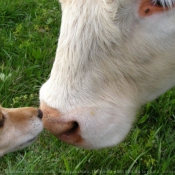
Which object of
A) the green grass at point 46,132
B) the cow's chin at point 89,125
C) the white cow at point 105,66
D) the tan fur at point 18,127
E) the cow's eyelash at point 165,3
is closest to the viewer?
the cow's eyelash at point 165,3

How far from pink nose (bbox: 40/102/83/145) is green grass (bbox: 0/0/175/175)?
584 millimetres

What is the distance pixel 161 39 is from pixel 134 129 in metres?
1.46

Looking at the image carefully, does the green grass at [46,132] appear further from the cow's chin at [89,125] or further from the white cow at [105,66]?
the white cow at [105,66]

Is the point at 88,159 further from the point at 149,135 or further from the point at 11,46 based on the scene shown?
the point at 11,46

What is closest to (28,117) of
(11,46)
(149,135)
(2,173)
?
(2,173)

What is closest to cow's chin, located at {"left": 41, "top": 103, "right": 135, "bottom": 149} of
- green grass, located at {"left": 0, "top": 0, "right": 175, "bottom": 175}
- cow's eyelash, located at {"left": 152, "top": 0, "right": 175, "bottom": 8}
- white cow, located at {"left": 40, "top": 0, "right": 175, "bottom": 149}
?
white cow, located at {"left": 40, "top": 0, "right": 175, "bottom": 149}

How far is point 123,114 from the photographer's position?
2494 millimetres

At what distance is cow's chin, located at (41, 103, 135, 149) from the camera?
237 centimetres

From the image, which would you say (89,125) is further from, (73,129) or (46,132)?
→ (46,132)

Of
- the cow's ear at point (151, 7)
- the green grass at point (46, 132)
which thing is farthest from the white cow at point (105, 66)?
the green grass at point (46, 132)

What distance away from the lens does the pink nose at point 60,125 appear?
237cm

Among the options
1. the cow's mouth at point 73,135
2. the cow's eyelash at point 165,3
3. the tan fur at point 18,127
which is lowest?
the tan fur at point 18,127

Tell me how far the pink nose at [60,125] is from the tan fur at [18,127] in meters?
0.55

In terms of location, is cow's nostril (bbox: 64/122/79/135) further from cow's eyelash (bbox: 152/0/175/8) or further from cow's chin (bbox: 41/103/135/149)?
cow's eyelash (bbox: 152/0/175/8)
